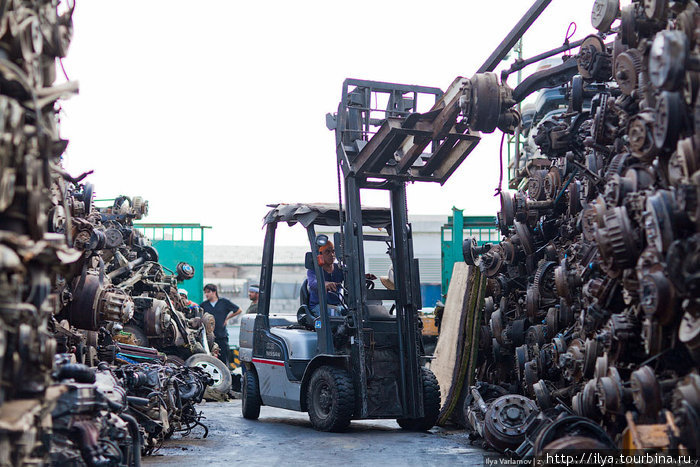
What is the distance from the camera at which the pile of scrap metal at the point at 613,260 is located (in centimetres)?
507

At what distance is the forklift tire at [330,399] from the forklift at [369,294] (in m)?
0.01

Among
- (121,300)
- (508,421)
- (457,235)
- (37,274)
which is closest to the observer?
(37,274)

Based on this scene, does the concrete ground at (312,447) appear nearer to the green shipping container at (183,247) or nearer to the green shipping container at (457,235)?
the green shipping container at (457,235)

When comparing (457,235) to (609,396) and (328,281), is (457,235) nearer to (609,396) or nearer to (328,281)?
(328,281)

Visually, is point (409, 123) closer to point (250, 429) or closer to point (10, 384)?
point (250, 429)

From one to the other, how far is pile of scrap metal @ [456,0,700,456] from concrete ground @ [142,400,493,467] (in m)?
0.48

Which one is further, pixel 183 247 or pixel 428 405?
pixel 183 247

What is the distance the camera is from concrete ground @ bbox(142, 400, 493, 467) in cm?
790

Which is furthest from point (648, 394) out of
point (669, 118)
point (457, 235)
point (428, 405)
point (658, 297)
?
point (457, 235)

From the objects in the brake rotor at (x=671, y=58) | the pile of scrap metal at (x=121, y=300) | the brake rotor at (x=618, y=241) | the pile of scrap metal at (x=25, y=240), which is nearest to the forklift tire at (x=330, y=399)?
the pile of scrap metal at (x=121, y=300)

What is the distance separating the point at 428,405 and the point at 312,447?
1.74m

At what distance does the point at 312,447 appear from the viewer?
866 centimetres

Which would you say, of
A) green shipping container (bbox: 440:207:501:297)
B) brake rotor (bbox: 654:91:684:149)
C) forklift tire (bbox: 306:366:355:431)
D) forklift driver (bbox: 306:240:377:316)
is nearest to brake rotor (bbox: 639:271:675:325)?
brake rotor (bbox: 654:91:684:149)

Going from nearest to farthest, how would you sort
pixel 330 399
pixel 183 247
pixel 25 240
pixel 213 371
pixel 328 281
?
pixel 25 240 < pixel 330 399 < pixel 328 281 < pixel 213 371 < pixel 183 247
